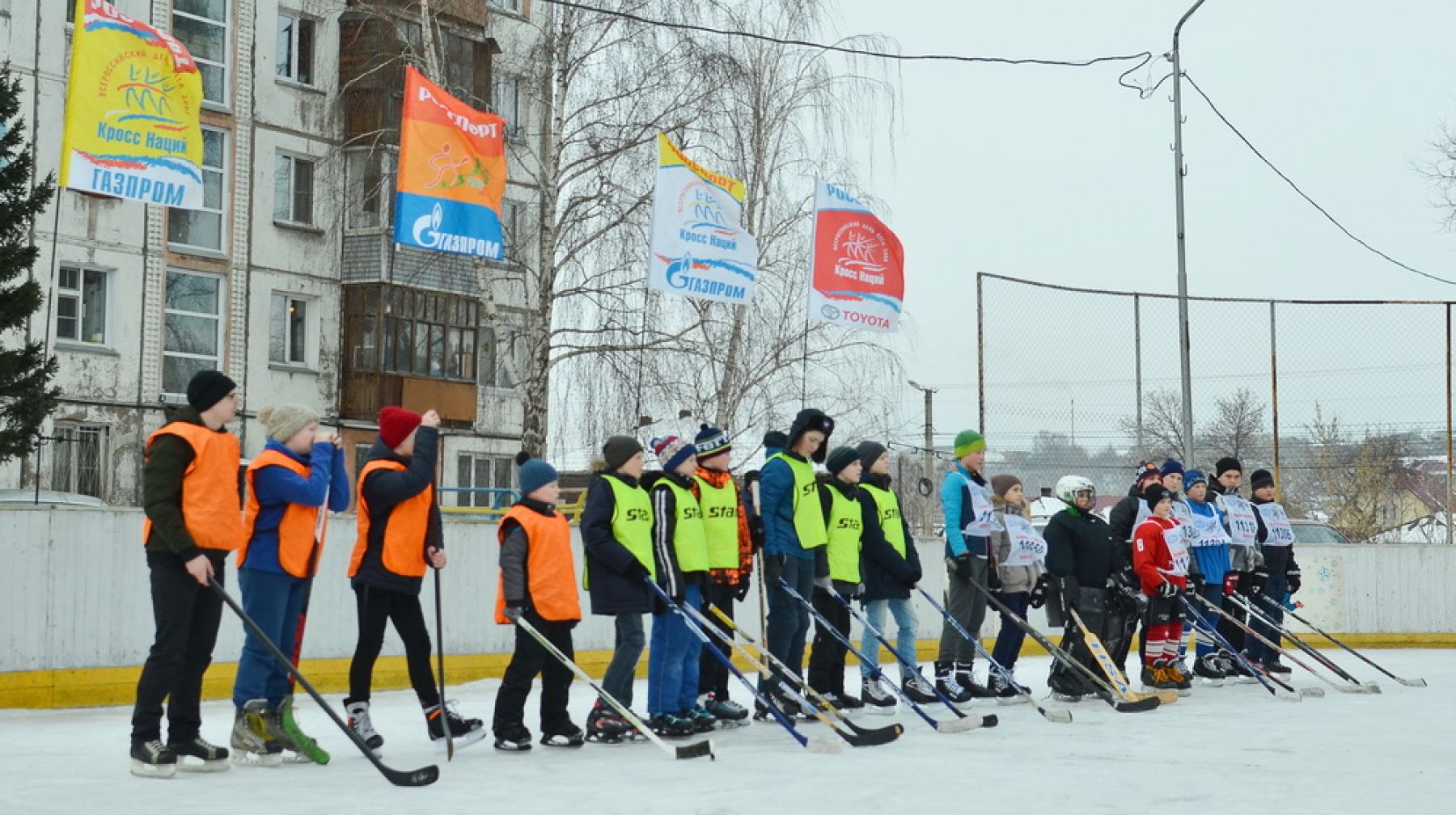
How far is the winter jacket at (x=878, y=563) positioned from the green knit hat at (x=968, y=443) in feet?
2.68

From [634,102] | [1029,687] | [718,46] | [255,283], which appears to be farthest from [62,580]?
[255,283]

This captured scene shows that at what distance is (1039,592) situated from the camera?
12.1 metres

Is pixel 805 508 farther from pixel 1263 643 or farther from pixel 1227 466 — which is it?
pixel 1263 643

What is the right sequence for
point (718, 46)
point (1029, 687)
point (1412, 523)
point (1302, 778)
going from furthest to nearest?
point (718, 46)
point (1412, 523)
point (1029, 687)
point (1302, 778)

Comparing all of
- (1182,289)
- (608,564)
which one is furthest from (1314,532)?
(608,564)

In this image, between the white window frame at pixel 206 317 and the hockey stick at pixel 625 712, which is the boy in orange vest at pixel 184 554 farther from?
the white window frame at pixel 206 317

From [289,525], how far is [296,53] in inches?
919

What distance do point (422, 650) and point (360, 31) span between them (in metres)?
21.8

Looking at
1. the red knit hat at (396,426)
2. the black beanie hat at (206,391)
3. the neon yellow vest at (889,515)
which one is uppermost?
the black beanie hat at (206,391)

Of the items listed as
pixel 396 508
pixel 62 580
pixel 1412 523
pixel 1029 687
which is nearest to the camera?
pixel 396 508

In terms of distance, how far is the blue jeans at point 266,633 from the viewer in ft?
25.8

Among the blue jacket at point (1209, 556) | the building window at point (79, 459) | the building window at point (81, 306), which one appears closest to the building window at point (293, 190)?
the building window at point (81, 306)

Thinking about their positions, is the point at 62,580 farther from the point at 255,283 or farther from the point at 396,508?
the point at 255,283

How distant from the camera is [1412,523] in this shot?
23.3 m
